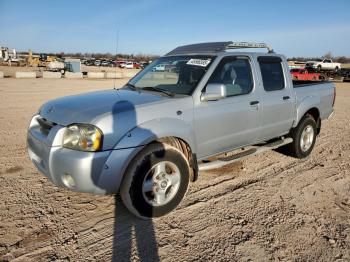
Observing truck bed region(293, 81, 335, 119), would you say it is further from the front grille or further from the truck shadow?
the front grille

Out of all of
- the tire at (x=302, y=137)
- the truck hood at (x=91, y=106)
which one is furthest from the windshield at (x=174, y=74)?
the tire at (x=302, y=137)

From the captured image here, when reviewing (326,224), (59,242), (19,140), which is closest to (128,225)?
(59,242)

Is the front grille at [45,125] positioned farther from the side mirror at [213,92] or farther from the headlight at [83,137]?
the side mirror at [213,92]

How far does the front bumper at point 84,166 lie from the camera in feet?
10.1

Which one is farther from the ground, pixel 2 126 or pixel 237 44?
pixel 237 44

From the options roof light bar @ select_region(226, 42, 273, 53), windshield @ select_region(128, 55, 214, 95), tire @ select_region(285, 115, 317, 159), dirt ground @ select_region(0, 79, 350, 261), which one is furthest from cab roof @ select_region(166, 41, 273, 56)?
dirt ground @ select_region(0, 79, 350, 261)

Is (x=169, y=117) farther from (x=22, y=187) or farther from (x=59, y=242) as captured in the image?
(x=22, y=187)

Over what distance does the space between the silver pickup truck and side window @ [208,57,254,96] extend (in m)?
0.01

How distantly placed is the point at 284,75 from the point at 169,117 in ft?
8.93

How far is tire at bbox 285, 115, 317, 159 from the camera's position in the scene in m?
5.58

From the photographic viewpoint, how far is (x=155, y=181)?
11.7 ft

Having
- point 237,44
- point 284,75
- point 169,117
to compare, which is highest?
point 237,44

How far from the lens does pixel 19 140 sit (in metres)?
6.61

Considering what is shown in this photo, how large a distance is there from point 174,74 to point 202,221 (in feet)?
6.97
